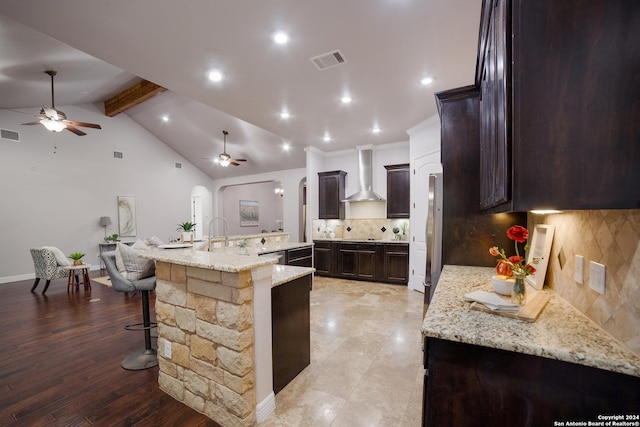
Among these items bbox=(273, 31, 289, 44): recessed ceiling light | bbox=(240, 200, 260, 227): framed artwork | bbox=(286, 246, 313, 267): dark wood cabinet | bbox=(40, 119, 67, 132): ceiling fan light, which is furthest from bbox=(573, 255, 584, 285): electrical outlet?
bbox=(240, 200, 260, 227): framed artwork

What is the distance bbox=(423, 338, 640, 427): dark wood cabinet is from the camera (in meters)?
0.85

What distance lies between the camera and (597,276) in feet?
3.49

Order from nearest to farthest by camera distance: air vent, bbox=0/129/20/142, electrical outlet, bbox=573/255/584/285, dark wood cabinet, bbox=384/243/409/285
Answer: electrical outlet, bbox=573/255/584/285, dark wood cabinet, bbox=384/243/409/285, air vent, bbox=0/129/20/142

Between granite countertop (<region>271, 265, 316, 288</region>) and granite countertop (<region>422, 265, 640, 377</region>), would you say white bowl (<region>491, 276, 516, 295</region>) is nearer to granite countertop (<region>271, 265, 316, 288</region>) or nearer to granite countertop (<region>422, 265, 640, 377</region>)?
granite countertop (<region>422, 265, 640, 377</region>)

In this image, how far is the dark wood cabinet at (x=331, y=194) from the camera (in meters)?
6.25

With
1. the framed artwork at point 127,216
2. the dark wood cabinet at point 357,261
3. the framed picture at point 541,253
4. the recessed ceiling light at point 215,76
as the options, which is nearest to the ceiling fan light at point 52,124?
the framed artwork at point 127,216

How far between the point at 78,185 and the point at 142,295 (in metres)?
6.59

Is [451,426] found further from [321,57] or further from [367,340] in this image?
[321,57]

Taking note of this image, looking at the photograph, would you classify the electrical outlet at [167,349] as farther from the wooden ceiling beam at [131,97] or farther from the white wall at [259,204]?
the white wall at [259,204]

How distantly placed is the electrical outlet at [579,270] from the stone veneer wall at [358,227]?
4545 mm

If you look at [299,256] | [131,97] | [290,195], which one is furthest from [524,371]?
[131,97]

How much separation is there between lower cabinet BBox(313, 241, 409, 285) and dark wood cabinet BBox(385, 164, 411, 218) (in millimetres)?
713

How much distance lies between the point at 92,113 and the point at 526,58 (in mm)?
9649

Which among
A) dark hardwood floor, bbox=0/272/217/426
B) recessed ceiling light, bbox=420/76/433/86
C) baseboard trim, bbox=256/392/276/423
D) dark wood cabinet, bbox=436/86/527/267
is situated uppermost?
recessed ceiling light, bbox=420/76/433/86
